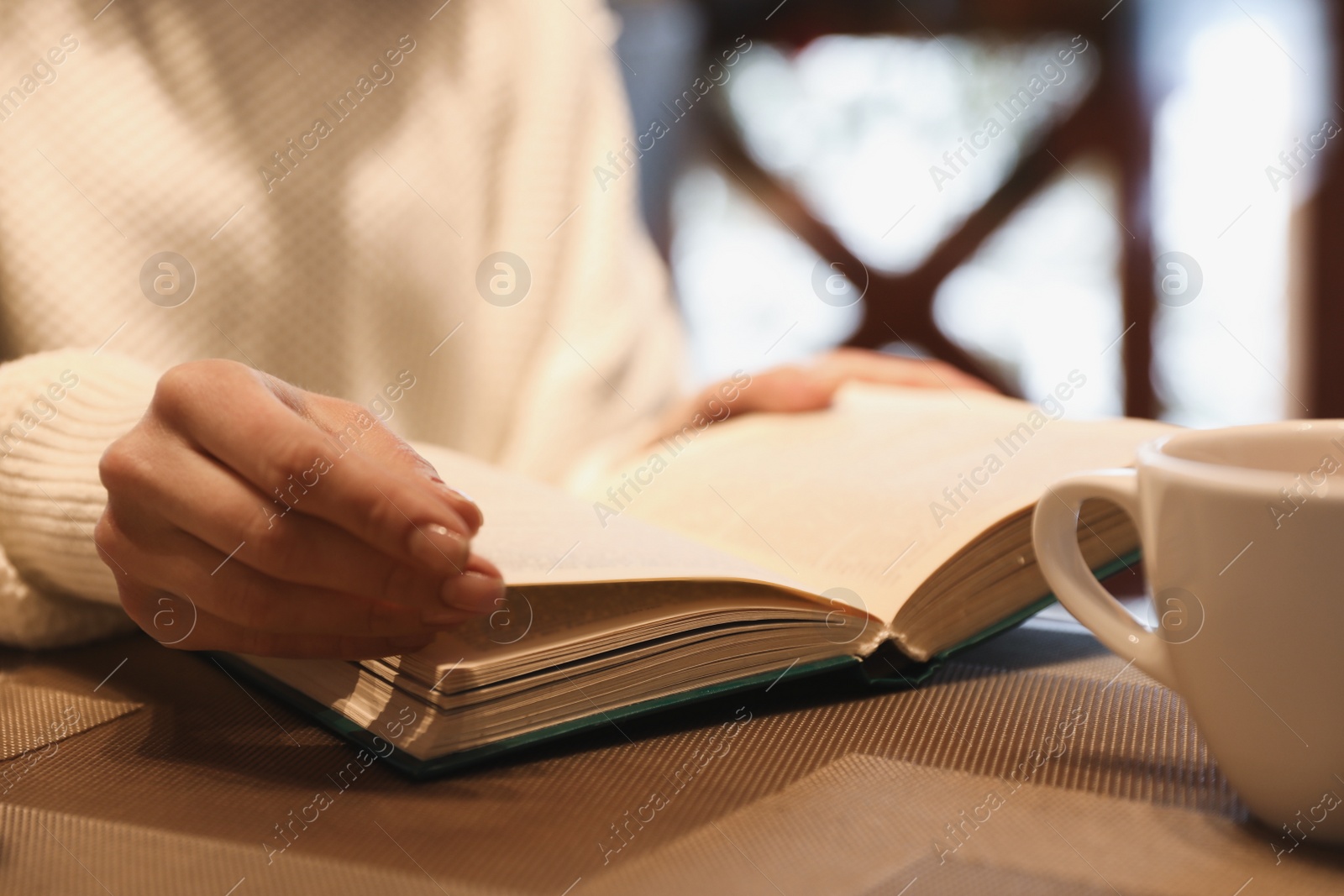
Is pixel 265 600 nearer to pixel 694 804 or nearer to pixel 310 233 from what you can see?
pixel 694 804

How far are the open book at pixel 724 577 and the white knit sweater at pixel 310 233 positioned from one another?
0.17 m

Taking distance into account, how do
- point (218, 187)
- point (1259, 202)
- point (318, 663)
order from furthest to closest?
point (1259, 202) → point (218, 187) → point (318, 663)

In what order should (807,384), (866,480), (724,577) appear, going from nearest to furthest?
1. (724,577)
2. (866,480)
3. (807,384)

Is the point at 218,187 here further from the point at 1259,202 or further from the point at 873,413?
the point at 1259,202

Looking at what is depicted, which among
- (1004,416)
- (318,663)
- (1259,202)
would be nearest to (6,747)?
(318,663)

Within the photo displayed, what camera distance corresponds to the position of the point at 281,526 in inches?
12.4

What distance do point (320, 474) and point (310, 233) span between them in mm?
524

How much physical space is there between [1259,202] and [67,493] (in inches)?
90.8

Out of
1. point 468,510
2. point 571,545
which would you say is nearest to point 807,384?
point 571,545

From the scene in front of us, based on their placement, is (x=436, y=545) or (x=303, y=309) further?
(x=303, y=309)

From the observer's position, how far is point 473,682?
351mm

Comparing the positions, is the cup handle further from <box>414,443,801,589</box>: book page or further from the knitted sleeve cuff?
the knitted sleeve cuff

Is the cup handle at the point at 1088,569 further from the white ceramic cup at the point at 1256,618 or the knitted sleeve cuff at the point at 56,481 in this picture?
the knitted sleeve cuff at the point at 56,481

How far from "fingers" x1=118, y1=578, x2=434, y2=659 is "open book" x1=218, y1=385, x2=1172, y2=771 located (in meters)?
0.02
